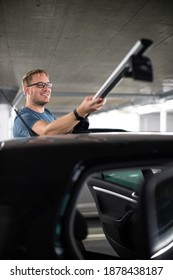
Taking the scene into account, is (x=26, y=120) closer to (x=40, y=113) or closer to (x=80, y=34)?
(x=40, y=113)

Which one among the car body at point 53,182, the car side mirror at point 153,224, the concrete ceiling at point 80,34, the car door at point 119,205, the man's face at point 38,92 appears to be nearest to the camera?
the car body at point 53,182

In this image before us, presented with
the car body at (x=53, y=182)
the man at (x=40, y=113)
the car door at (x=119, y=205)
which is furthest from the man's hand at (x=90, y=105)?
the car body at (x=53, y=182)

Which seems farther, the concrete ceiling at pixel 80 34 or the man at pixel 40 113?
the concrete ceiling at pixel 80 34

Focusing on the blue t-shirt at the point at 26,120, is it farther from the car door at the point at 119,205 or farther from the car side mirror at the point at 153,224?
the car side mirror at the point at 153,224

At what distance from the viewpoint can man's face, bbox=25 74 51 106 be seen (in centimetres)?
287

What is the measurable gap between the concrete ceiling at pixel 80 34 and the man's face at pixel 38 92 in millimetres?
Answer: 1817

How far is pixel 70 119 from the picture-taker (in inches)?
93.0

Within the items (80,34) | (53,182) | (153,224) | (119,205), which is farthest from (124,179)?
(80,34)

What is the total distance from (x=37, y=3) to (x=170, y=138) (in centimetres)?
382

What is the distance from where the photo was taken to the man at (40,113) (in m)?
2.31

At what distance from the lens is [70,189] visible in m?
1.09

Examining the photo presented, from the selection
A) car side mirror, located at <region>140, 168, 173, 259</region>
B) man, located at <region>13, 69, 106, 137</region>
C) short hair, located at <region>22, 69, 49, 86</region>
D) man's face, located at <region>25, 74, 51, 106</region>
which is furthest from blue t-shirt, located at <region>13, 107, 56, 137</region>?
car side mirror, located at <region>140, 168, 173, 259</region>

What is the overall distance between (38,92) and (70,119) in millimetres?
663
